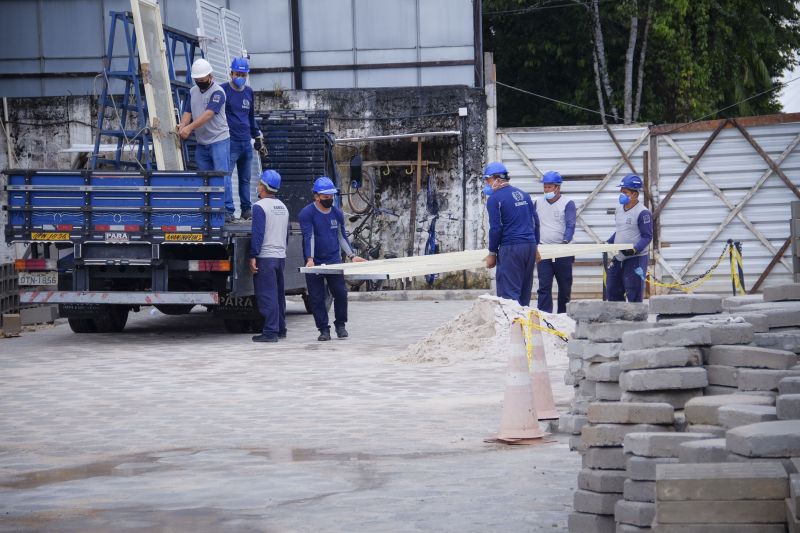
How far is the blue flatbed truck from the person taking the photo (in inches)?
616

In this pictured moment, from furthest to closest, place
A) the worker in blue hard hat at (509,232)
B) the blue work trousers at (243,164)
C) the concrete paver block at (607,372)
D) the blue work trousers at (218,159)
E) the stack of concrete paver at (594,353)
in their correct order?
the blue work trousers at (243,164) < the blue work trousers at (218,159) < the worker in blue hard hat at (509,232) < the stack of concrete paver at (594,353) < the concrete paver block at (607,372)

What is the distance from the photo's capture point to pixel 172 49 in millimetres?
17969

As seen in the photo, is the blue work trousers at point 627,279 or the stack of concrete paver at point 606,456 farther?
the blue work trousers at point 627,279

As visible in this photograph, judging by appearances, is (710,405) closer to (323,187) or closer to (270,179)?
(323,187)

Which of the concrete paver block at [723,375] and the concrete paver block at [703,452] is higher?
the concrete paver block at [723,375]

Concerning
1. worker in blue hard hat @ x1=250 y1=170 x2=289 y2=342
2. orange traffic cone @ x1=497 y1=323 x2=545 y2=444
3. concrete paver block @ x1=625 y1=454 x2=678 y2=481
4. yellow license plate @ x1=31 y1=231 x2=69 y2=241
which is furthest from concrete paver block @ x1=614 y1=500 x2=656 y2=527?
yellow license plate @ x1=31 y1=231 x2=69 y2=241

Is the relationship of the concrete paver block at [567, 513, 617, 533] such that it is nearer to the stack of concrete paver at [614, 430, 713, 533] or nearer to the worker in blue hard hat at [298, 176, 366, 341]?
the stack of concrete paver at [614, 430, 713, 533]

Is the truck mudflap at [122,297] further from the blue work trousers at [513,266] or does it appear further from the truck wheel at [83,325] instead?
the blue work trousers at [513,266]

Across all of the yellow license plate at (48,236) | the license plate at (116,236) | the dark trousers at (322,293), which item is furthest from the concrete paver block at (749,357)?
the yellow license plate at (48,236)

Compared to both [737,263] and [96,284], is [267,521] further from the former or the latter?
[737,263]

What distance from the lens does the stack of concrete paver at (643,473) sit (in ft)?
18.3

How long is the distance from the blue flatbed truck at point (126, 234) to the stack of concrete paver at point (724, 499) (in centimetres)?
1097

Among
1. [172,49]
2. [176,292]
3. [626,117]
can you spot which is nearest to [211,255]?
[176,292]

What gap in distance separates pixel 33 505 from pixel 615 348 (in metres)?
3.44
